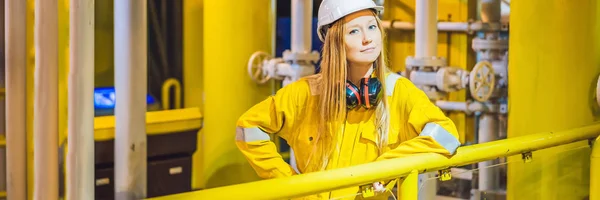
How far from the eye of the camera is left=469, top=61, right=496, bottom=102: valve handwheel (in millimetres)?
4062

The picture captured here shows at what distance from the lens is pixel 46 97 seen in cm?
246

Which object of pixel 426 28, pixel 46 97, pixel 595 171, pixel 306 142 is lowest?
pixel 595 171

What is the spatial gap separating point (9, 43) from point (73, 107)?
49 cm

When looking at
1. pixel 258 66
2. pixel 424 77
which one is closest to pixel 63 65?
pixel 258 66

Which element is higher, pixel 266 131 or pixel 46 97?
pixel 46 97

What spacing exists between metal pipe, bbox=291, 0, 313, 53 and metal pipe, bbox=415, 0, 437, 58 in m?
0.49

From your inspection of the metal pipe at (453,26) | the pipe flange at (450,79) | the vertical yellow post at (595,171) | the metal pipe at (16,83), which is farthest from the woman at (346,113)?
the metal pipe at (453,26)

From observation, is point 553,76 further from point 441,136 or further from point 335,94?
point 335,94

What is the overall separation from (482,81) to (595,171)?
97cm

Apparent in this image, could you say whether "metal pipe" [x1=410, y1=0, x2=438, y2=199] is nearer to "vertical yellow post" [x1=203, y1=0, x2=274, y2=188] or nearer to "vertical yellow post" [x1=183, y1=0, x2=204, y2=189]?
"vertical yellow post" [x1=203, y1=0, x2=274, y2=188]

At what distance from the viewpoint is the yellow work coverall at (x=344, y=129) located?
2594 millimetres

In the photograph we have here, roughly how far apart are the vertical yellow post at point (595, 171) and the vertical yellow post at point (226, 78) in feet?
5.51

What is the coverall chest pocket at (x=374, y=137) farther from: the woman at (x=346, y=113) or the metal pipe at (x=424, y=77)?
the metal pipe at (x=424, y=77)

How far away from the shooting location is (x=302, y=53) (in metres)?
4.16
